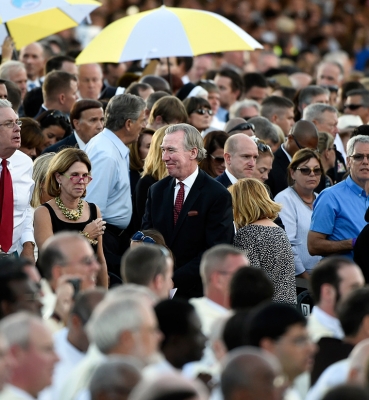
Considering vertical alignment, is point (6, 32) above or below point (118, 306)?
below

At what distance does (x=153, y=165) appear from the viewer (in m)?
8.87

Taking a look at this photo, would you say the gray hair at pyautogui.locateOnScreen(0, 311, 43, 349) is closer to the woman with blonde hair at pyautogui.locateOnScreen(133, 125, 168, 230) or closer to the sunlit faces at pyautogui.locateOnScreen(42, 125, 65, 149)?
the woman with blonde hair at pyautogui.locateOnScreen(133, 125, 168, 230)

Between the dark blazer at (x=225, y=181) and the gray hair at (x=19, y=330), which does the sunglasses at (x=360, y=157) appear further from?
the gray hair at (x=19, y=330)

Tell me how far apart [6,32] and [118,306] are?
7.74m

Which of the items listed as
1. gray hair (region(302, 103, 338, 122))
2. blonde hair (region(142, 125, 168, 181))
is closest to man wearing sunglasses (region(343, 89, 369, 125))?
gray hair (region(302, 103, 338, 122))

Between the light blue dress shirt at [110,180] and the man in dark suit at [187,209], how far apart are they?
60 centimetres

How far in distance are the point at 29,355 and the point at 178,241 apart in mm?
3245

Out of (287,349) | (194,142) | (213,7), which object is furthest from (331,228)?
(213,7)

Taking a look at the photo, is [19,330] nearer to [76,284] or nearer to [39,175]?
[76,284]

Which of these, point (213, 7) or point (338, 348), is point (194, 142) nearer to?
point (338, 348)

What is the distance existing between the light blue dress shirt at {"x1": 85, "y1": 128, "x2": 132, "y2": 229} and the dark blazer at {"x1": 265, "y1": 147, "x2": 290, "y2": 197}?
179 cm

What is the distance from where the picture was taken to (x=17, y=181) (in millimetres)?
8062

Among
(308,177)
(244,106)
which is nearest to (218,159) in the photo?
(308,177)

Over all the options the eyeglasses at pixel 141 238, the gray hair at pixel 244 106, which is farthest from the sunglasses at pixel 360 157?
the gray hair at pixel 244 106
